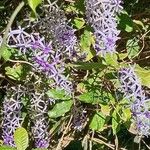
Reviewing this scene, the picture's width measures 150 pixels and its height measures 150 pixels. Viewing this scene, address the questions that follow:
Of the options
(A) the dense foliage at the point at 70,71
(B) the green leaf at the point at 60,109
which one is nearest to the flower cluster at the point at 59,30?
(A) the dense foliage at the point at 70,71

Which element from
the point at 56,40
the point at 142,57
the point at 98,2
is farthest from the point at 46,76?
the point at 142,57

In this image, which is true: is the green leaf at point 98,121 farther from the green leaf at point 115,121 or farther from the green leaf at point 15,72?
the green leaf at point 15,72

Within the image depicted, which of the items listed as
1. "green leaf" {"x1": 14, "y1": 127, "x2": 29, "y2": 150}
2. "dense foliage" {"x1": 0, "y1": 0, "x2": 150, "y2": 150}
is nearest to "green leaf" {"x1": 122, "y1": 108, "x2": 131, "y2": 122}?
"dense foliage" {"x1": 0, "y1": 0, "x2": 150, "y2": 150}

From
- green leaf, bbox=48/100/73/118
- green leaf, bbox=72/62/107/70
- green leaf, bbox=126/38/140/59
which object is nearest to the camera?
green leaf, bbox=72/62/107/70

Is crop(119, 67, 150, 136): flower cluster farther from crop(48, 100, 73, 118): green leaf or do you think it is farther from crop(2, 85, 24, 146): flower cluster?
crop(2, 85, 24, 146): flower cluster

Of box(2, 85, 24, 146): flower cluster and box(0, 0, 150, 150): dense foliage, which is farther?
box(2, 85, 24, 146): flower cluster

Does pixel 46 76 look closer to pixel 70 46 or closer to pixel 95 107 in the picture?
pixel 70 46

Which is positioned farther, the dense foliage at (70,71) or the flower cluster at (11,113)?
the flower cluster at (11,113)
